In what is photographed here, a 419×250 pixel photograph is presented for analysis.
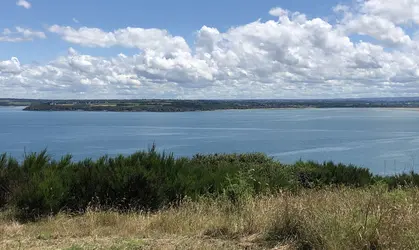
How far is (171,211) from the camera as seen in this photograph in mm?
7789

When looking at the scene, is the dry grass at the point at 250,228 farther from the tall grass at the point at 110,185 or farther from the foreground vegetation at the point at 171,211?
the tall grass at the point at 110,185

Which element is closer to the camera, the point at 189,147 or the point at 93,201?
the point at 93,201

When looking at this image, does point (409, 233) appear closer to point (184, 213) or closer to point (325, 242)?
point (325, 242)

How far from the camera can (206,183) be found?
10.6 meters

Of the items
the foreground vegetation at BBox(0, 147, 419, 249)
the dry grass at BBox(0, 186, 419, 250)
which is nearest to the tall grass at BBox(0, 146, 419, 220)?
the foreground vegetation at BBox(0, 147, 419, 249)

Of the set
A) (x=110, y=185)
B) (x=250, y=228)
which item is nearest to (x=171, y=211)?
(x=110, y=185)

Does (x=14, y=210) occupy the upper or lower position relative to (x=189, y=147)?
upper

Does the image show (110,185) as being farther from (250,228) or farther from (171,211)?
(250,228)

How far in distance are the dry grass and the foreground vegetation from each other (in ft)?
→ 0.04

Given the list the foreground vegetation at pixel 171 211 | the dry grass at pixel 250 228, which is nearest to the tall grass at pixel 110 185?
the foreground vegetation at pixel 171 211

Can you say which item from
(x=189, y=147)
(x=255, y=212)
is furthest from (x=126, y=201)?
(x=189, y=147)

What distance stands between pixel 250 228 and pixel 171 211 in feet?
7.13

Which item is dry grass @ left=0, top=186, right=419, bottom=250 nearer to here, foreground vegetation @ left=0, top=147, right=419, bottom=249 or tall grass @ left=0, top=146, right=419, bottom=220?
foreground vegetation @ left=0, top=147, right=419, bottom=249

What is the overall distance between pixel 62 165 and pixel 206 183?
356 centimetres
